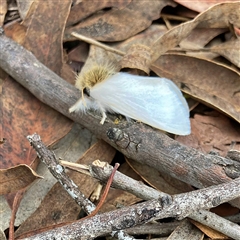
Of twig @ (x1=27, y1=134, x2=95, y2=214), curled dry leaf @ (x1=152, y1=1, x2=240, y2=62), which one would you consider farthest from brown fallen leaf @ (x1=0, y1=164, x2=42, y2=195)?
curled dry leaf @ (x1=152, y1=1, x2=240, y2=62)

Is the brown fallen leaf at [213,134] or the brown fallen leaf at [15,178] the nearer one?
the brown fallen leaf at [15,178]

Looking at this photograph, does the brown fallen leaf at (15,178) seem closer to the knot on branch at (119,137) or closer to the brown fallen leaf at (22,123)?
the brown fallen leaf at (22,123)

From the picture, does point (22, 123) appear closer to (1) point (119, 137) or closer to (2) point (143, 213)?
(1) point (119, 137)

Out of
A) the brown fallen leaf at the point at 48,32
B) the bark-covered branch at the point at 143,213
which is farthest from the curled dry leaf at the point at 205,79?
the bark-covered branch at the point at 143,213

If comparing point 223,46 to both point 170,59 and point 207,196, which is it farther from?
point 207,196

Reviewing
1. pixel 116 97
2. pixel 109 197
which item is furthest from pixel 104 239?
pixel 116 97

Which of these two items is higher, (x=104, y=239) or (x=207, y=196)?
(x=207, y=196)
